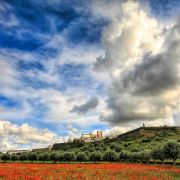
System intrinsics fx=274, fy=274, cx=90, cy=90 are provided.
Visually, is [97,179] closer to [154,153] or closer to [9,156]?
[154,153]

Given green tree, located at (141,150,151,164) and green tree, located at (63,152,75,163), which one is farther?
green tree, located at (63,152,75,163)

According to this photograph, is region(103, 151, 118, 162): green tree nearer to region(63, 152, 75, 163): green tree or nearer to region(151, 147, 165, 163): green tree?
region(63, 152, 75, 163): green tree

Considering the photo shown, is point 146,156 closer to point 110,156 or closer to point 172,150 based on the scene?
point 110,156

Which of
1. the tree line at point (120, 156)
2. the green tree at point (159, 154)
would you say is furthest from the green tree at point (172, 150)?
the green tree at point (159, 154)

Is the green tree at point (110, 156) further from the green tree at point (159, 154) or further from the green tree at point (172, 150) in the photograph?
the green tree at point (172, 150)

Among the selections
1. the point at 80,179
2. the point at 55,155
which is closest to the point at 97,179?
the point at 80,179

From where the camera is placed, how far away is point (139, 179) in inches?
1091

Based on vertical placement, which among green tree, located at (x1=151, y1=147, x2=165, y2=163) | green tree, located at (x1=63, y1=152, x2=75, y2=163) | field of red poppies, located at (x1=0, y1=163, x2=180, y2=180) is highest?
green tree, located at (x1=63, y1=152, x2=75, y2=163)

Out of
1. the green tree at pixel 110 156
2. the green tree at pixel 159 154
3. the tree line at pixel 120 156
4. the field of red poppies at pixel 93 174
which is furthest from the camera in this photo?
the green tree at pixel 110 156

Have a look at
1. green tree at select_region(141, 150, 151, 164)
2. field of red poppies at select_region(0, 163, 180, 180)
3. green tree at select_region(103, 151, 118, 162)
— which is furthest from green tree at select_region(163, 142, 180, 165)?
field of red poppies at select_region(0, 163, 180, 180)

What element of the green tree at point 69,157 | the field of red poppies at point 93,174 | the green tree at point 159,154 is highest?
the green tree at point 69,157

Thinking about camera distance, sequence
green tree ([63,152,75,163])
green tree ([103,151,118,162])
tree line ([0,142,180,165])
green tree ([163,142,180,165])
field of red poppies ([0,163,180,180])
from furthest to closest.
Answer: green tree ([63,152,75,163]) < green tree ([103,151,118,162]) < tree line ([0,142,180,165]) < green tree ([163,142,180,165]) < field of red poppies ([0,163,180,180])

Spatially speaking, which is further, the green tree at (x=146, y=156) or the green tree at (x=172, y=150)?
the green tree at (x=146, y=156)

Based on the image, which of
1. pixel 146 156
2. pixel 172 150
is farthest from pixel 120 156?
pixel 172 150
